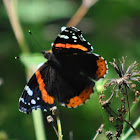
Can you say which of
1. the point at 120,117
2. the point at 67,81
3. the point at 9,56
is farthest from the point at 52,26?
the point at 120,117

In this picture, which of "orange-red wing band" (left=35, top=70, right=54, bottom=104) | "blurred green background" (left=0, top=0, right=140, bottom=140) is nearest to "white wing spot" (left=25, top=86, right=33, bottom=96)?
"orange-red wing band" (left=35, top=70, right=54, bottom=104)

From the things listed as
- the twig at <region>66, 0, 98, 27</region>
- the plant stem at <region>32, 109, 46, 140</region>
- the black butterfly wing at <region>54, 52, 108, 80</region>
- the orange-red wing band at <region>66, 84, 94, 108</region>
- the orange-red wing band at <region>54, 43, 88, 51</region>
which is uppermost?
the twig at <region>66, 0, 98, 27</region>

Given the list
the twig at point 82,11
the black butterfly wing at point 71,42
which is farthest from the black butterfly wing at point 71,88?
the twig at point 82,11

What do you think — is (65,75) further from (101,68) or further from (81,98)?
(101,68)

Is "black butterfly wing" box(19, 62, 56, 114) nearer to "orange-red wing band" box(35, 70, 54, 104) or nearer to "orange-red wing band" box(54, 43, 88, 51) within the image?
"orange-red wing band" box(35, 70, 54, 104)

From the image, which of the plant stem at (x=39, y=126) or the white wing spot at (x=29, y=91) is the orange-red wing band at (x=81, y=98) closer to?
the white wing spot at (x=29, y=91)

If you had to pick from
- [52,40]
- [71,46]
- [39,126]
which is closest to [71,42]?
[71,46]

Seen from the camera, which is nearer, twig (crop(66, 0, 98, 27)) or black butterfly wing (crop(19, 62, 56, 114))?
black butterfly wing (crop(19, 62, 56, 114))
